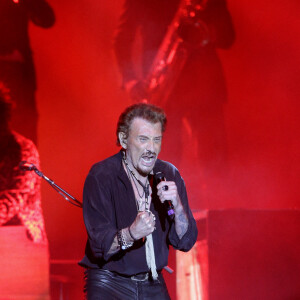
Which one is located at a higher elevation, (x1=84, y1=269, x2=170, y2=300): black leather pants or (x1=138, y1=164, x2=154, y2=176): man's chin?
(x1=138, y1=164, x2=154, y2=176): man's chin

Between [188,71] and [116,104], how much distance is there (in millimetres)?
876

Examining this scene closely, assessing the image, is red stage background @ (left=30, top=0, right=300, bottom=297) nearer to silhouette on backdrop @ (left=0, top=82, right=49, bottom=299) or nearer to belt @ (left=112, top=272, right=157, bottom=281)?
silhouette on backdrop @ (left=0, top=82, right=49, bottom=299)

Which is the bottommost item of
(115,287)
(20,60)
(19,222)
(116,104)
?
(115,287)

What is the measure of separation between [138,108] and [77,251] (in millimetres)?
2518

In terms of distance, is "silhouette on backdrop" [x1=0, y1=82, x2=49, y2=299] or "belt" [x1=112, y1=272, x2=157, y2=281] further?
"silhouette on backdrop" [x1=0, y1=82, x2=49, y2=299]

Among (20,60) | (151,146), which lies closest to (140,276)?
(151,146)

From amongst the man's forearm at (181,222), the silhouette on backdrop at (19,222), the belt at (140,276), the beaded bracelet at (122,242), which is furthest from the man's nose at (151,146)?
the silhouette on backdrop at (19,222)

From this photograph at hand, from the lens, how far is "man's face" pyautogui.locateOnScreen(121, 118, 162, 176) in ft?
7.59

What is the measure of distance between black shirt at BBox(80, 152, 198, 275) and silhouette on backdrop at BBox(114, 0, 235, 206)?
7.75ft

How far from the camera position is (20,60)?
14.4 feet

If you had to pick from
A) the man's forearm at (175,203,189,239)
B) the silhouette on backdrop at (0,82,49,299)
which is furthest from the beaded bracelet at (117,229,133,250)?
the silhouette on backdrop at (0,82,49,299)

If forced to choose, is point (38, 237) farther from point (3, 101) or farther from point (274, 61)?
point (274, 61)

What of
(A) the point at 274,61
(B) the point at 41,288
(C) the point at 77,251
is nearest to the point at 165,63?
(A) the point at 274,61

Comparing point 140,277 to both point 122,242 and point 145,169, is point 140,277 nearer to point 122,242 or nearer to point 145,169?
point 122,242
